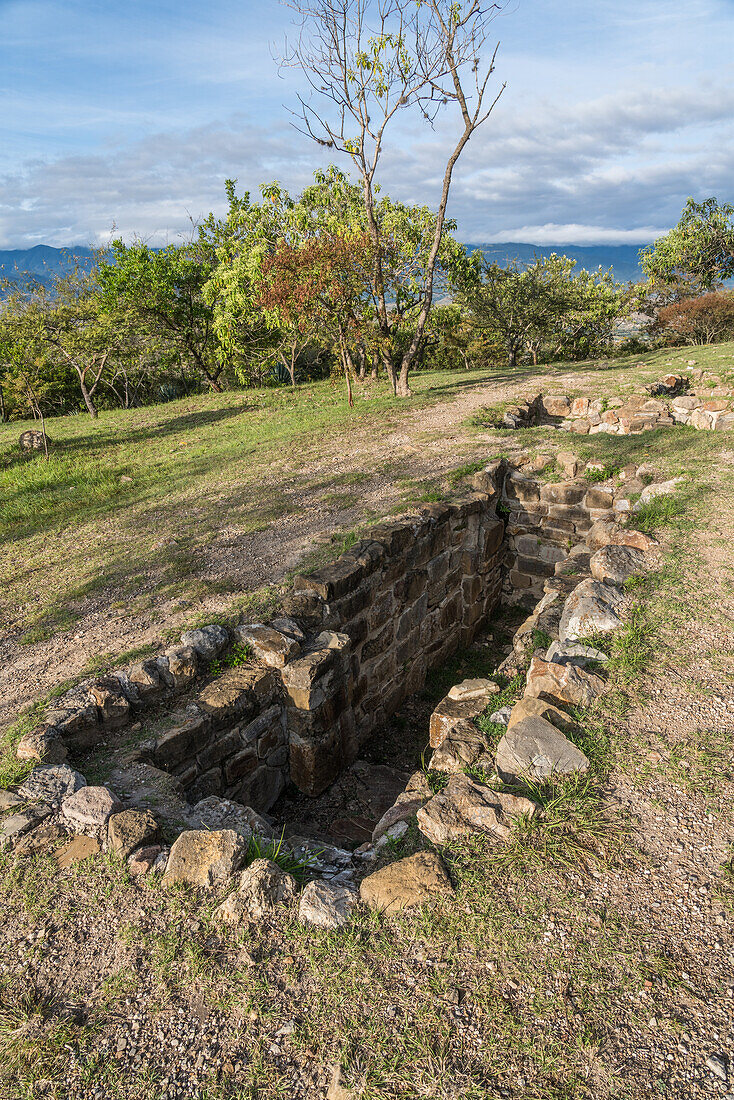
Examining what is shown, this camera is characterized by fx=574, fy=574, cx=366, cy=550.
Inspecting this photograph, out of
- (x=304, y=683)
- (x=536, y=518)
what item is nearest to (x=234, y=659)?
(x=304, y=683)

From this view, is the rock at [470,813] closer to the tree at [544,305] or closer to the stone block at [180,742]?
the stone block at [180,742]

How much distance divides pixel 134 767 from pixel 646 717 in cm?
322

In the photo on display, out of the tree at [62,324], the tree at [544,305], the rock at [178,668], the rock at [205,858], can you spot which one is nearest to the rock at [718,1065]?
the rock at [205,858]

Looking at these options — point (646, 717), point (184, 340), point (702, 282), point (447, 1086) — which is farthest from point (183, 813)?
point (702, 282)

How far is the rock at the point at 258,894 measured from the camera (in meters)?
2.55

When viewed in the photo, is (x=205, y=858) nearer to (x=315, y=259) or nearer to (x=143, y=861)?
(x=143, y=861)

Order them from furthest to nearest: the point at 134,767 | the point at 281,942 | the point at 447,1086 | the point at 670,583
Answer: the point at 670,583, the point at 134,767, the point at 281,942, the point at 447,1086

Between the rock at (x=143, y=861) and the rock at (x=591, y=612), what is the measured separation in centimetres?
307

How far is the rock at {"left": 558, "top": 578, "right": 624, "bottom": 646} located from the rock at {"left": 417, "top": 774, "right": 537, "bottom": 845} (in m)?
1.67

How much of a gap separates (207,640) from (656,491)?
220 inches

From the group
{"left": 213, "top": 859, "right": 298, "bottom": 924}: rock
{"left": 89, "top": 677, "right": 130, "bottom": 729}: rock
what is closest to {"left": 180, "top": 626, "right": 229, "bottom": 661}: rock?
{"left": 89, "top": 677, "right": 130, "bottom": 729}: rock

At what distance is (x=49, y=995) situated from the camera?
2283mm

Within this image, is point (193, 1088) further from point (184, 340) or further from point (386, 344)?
point (184, 340)

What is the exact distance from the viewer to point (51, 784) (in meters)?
3.32
